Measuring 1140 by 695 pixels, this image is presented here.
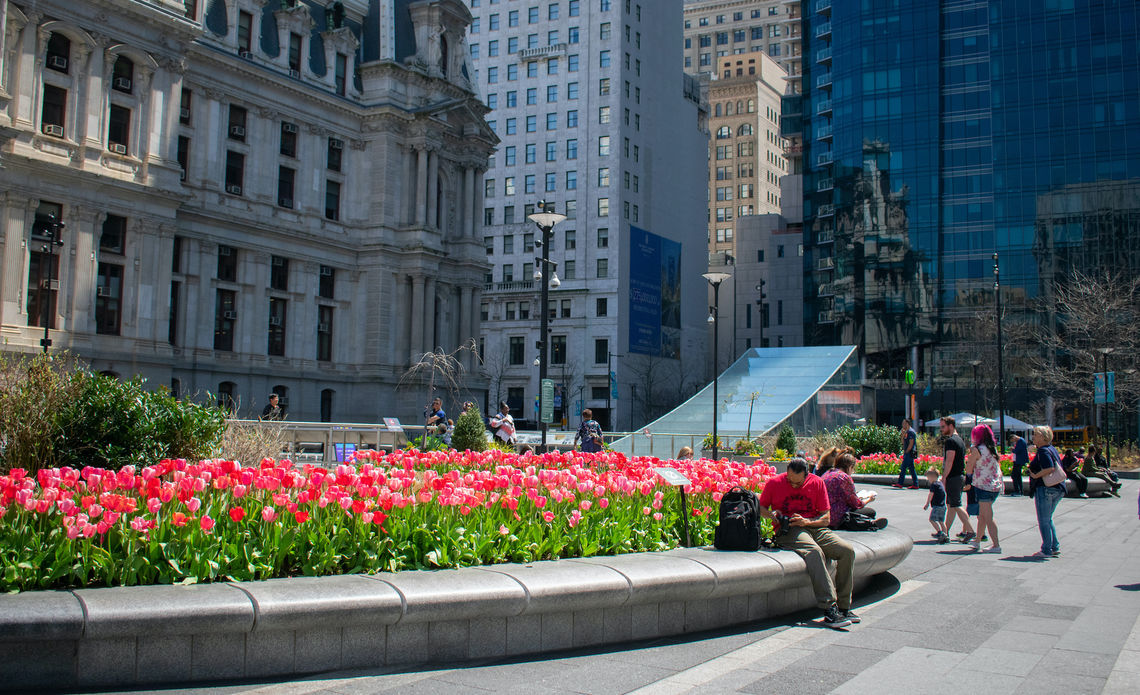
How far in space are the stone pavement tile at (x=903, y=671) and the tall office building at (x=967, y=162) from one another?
248ft

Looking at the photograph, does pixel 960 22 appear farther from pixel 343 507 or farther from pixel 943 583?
pixel 343 507

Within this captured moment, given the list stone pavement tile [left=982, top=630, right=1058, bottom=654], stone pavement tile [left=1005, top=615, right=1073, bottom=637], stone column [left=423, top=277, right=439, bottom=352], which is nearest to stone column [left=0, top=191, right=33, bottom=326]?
stone column [left=423, top=277, right=439, bottom=352]

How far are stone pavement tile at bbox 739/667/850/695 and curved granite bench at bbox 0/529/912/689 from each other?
4.27 feet

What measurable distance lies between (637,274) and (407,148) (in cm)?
3384

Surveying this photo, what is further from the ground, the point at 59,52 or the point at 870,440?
the point at 59,52

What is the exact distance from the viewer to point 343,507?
8.05 metres

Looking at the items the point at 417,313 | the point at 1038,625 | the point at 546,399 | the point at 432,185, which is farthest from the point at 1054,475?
the point at 432,185

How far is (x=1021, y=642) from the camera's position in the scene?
8820 mm

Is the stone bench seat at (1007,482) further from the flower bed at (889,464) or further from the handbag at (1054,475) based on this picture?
the handbag at (1054,475)

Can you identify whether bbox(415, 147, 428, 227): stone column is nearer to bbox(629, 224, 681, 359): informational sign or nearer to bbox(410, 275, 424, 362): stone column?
bbox(410, 275, 424, 362): stone column

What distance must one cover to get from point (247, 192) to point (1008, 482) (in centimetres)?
3956

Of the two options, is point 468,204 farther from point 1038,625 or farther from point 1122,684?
point 1122,684

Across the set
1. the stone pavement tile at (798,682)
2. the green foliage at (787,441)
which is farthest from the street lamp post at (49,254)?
the stone pavement tile at (798,682)

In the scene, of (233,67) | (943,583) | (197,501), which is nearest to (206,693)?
(197,501)
